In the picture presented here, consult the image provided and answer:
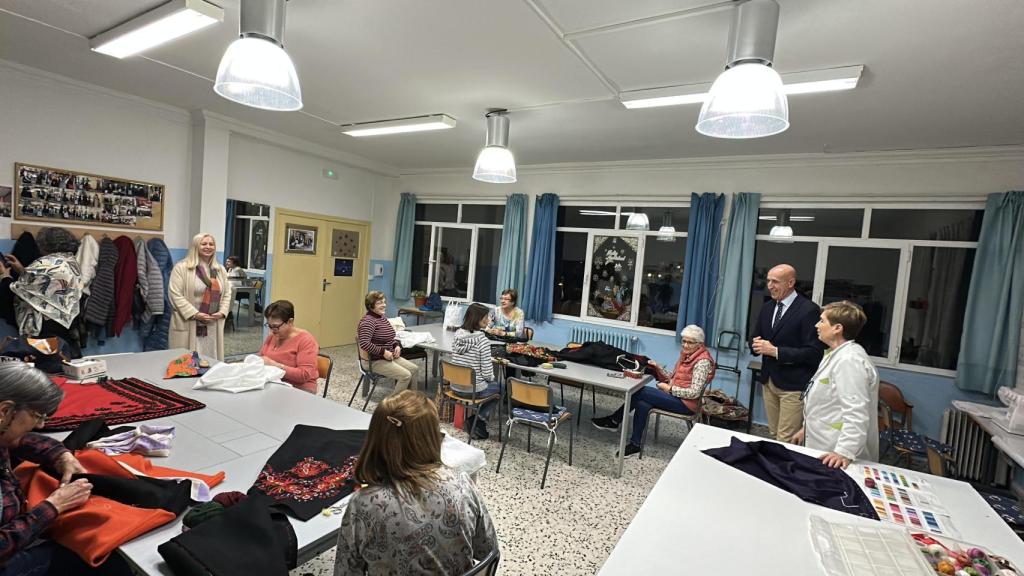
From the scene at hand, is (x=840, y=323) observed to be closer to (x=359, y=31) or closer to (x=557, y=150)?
(x=359, y=31)

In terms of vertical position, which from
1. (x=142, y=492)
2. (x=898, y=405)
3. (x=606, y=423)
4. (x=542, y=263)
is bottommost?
(x=606, y=423)

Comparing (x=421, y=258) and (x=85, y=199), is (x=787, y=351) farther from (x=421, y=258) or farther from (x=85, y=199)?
(x=85, y=199)

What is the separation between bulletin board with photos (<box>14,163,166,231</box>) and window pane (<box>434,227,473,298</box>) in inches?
145

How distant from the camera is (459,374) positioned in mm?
3814

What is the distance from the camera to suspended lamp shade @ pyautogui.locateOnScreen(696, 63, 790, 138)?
197 centimetres

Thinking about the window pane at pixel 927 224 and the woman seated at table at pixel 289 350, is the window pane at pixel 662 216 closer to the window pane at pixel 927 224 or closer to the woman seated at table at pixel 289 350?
the window pane at pixel 927 224

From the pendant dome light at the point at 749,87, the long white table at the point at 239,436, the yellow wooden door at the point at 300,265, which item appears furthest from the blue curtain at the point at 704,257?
the yellow wooden door at the point at 300,265

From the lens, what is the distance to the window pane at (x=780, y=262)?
5.07 m

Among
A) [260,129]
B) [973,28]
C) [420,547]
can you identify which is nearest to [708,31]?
[973,28]

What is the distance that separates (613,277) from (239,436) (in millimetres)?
4906

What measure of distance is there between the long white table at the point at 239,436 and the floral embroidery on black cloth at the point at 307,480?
8 cm

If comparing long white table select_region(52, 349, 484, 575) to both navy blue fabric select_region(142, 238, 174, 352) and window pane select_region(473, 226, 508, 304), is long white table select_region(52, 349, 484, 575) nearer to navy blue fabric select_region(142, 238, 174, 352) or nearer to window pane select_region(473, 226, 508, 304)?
navy blue fabric select_region(142, 238, 174, 352)

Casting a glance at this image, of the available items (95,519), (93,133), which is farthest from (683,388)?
(93,133)

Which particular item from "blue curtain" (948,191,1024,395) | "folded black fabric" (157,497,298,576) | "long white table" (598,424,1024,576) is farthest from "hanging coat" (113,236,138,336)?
"blue curtain" (948,191,1024,395)
